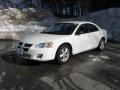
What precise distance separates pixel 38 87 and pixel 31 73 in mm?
1371

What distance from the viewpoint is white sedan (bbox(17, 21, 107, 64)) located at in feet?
28.2

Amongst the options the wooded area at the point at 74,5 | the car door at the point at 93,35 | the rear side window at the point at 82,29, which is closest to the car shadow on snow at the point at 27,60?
the car door at the point at 93,35

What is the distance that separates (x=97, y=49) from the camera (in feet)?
38.0

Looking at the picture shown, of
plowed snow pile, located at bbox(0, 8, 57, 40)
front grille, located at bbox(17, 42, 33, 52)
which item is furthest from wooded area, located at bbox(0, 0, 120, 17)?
front grille, located at bbox(17, 42, 33, 52)

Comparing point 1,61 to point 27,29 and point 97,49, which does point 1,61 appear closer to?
point 97,49

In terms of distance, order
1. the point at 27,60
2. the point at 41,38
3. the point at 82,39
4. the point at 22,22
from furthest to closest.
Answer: the point at 22,22
the point at 82,39
the point at 27,60
the point at 41,38

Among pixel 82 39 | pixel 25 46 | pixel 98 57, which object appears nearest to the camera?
pixel 25 46

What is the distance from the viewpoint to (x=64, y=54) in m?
9.11

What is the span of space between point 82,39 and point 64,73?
7.45ft

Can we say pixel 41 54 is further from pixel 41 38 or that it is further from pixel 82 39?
pixel 82 39

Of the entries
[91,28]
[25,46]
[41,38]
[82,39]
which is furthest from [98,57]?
[25,46]

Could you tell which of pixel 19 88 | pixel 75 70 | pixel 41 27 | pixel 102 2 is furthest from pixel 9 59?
pixel 102 2

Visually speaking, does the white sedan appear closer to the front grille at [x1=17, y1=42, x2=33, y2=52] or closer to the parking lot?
the front grille at [x1=17, y1=42, x2=33, y2=52]

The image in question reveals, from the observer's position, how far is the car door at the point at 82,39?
380 inches
